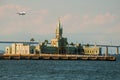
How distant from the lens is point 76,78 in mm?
100375

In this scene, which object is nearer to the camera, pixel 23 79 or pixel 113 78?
pixel 23 79

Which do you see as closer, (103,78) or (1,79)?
(1,79)

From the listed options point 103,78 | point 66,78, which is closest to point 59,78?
point 66,78

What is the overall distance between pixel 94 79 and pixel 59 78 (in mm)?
5405

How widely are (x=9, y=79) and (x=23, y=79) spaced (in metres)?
2.09

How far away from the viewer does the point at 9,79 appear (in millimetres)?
95125

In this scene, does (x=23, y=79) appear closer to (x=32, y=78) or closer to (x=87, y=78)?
(x=32, y=78)

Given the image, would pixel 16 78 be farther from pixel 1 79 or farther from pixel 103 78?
pixel 103 78

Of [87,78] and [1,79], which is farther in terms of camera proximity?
[87,78]

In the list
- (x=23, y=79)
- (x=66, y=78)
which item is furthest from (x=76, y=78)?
(x=23, y=79)

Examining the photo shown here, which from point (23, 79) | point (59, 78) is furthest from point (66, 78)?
point (23, 79)

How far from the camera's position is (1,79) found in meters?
94.8

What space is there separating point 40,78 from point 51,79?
2339 millimetres

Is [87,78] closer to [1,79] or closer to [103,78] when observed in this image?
[103,78]
